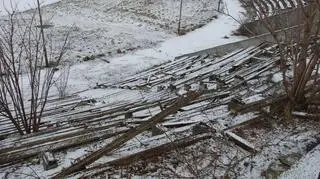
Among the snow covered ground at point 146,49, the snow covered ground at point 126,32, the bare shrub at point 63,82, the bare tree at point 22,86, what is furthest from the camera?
the snow covered ground at point 126,32

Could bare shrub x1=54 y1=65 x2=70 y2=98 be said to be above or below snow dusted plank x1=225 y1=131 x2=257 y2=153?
below

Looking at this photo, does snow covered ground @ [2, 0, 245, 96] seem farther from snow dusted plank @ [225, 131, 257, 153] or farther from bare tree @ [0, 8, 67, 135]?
snow dusted plank @ [225, 131, 257, 153]

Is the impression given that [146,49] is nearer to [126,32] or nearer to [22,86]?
[126,32]

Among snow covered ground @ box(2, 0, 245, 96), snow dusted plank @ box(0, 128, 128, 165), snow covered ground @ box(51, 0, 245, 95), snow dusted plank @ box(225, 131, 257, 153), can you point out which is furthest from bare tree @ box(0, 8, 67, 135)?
snow dusted plank @ box(225, 131, 257, 153)

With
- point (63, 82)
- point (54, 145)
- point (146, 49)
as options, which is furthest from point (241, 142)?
point (146, 49)

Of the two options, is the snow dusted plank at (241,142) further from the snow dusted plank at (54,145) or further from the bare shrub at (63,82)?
the bare shrub at (63,82)

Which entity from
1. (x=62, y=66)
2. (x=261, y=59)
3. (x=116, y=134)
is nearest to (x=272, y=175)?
(x=116, y=134)

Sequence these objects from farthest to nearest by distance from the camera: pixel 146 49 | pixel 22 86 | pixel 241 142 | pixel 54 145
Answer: pixel 146 49
pixel 22 86
pixel 54 145
pixel 241 142

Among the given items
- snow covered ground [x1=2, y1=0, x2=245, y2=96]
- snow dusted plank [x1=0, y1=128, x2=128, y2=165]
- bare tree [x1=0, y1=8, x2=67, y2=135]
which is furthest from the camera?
snow covered ground [x1=2, y1=0, x2=245, y2=96]

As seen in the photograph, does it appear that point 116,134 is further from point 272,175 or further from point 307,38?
point 307,38

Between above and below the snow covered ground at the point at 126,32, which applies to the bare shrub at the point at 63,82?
below

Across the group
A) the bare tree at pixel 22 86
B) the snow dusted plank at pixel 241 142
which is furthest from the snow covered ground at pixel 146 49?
the snow dusted plank at pixel 241 142
